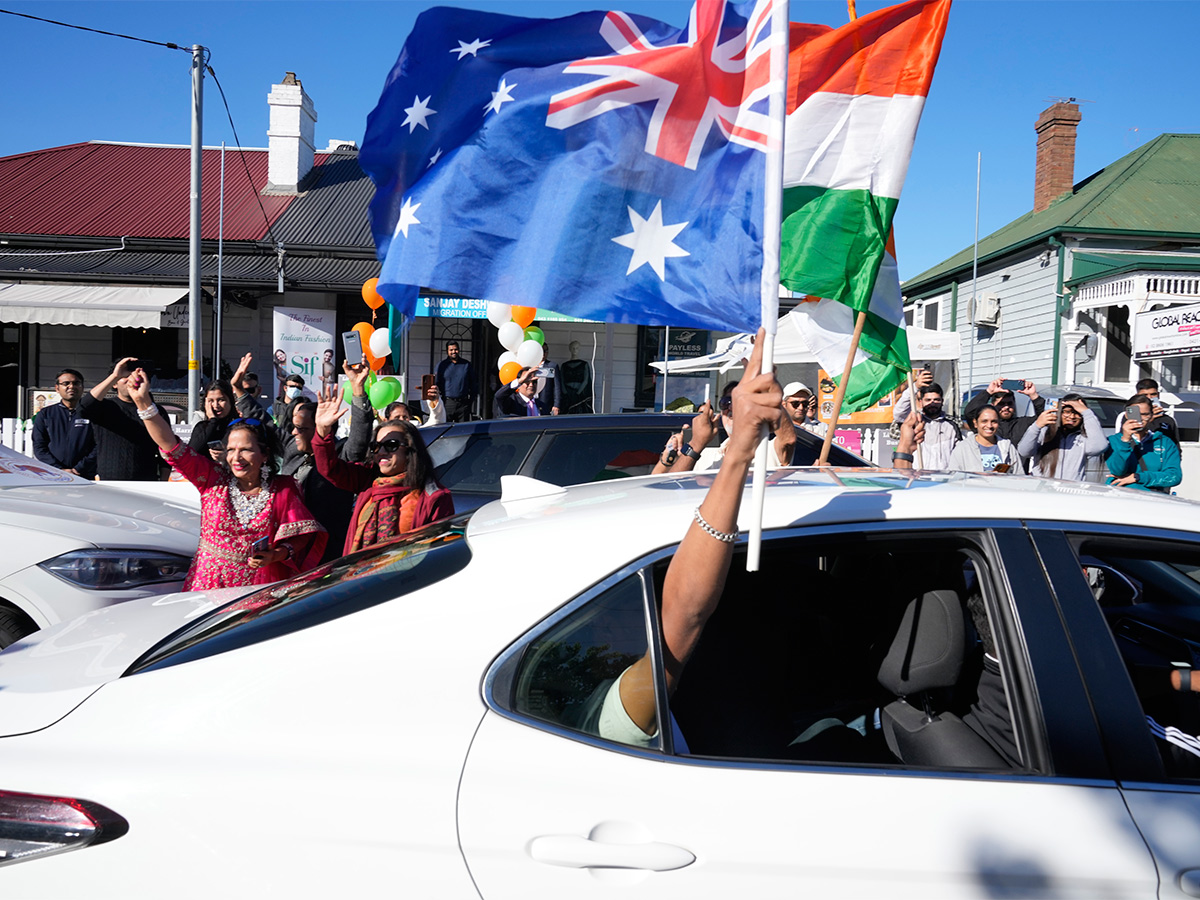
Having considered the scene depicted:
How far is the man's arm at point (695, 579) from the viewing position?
1827 millimetres

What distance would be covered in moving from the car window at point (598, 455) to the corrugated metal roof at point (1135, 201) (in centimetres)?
1932

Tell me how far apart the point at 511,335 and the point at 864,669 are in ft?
32.4

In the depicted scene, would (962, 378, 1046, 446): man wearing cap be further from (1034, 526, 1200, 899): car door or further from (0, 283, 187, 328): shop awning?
(0, 283, 187, 328): shop awning

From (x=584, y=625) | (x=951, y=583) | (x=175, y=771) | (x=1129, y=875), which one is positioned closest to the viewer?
(x=1129, y=875)

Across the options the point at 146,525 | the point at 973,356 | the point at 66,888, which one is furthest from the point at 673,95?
the point at 973,356

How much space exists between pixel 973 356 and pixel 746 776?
28.0 m

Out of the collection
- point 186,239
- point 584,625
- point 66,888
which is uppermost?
point 186,239

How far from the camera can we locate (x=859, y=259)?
320 centimetres

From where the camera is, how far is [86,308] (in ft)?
48.6

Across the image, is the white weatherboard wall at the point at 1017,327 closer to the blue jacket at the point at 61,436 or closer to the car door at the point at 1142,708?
the blue jacket at the point at 61,436

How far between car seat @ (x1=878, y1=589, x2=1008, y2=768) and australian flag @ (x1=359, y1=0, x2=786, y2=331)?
3.63 ft

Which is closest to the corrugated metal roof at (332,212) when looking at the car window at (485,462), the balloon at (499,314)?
the balloon at (499,314)

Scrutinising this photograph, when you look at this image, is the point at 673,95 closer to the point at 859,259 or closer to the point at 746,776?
the point at 859,259

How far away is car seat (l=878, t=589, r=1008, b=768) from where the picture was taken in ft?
6.83
